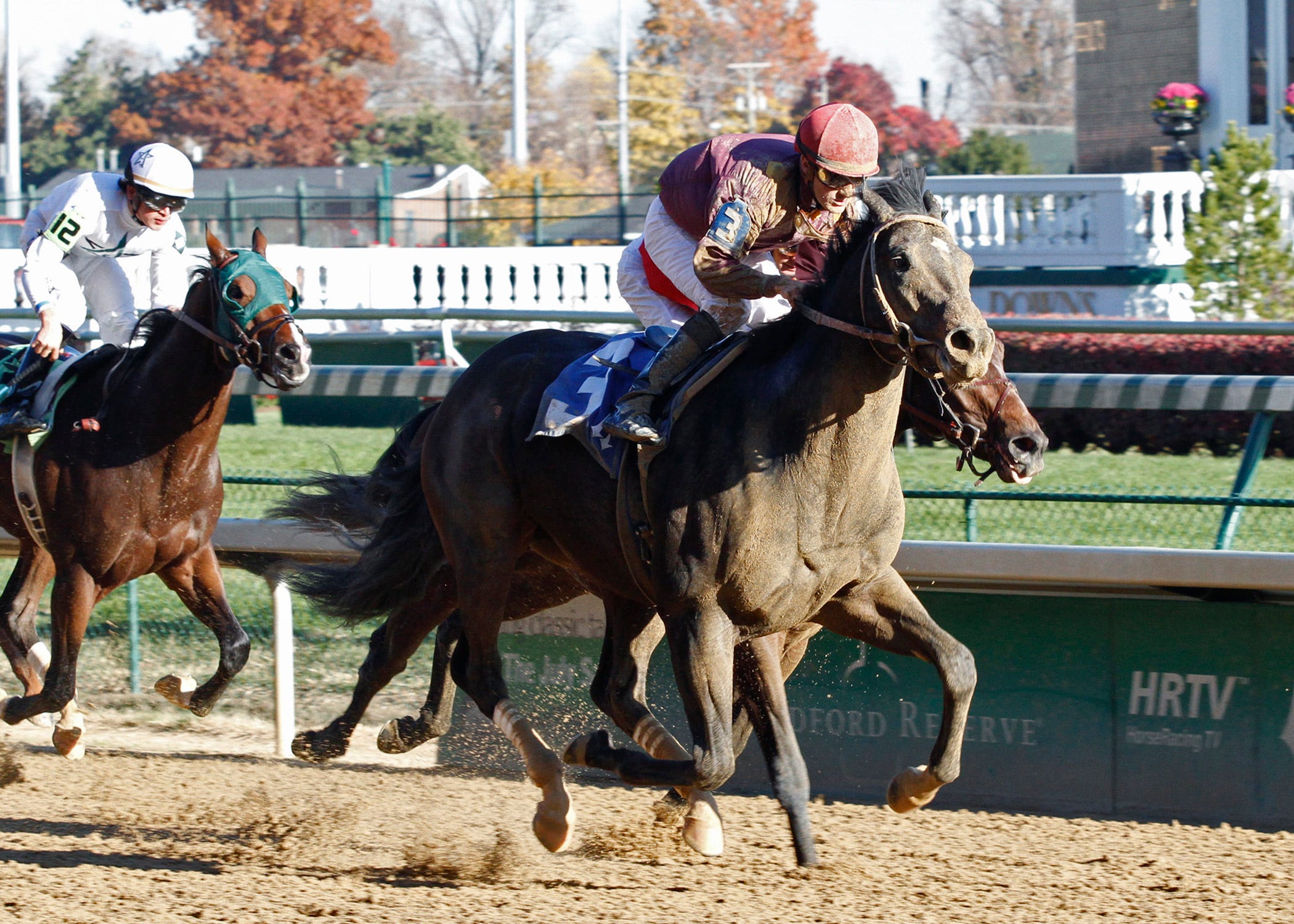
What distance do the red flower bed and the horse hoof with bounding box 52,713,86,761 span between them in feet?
15.9

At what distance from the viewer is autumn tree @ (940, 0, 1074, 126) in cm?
5156

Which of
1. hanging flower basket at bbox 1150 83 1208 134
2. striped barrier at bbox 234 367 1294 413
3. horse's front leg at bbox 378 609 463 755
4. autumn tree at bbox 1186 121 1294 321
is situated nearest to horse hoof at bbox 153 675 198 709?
horse's front leg at bbox 378 609 463 755

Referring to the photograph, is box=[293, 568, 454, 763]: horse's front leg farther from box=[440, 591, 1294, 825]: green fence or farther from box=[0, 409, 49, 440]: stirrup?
box=[0, 409, 49, 440]: stirrup

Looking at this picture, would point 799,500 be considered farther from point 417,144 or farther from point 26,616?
point 417,144

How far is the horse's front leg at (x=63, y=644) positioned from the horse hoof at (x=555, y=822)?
1.80m

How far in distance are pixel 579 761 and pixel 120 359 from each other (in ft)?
7.35

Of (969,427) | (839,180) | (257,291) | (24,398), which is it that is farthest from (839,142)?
(24,398)

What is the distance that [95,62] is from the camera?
55.5 metres

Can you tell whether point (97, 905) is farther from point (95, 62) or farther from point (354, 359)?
point (95, 62)

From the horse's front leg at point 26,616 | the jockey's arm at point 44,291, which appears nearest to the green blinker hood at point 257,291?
the jockey's arm at point 44,291

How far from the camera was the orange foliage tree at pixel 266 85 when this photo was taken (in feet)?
140

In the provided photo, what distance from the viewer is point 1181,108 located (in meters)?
18.2

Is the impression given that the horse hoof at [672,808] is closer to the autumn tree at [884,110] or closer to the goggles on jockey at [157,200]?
the goggles on jockey at [157,200]

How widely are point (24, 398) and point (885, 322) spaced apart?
3.27m
